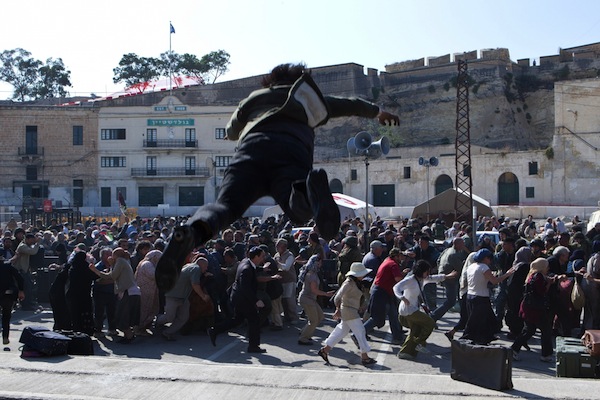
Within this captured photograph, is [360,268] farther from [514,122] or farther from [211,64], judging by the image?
[211,64]

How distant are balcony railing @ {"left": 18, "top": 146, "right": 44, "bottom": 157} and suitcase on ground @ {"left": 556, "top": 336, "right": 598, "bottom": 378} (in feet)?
176

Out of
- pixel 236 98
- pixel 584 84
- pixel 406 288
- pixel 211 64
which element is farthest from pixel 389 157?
pixel 406 288

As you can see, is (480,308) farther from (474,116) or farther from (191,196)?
(474,116)

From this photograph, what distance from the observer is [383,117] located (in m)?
4.93

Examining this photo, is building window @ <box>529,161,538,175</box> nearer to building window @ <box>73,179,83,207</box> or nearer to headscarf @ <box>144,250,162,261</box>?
building window @ <box>73,179,83,207</box>

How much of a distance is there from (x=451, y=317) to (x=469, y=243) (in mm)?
2428

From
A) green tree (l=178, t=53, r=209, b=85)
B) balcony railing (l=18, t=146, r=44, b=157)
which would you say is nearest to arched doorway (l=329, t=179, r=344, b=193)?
balcony railing (l=18, t=146, r=44, b=157)

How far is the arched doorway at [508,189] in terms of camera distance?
50.4 metres

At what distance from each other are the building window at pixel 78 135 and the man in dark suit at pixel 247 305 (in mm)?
48920

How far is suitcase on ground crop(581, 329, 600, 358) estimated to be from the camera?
8.43m

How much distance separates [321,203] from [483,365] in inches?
207

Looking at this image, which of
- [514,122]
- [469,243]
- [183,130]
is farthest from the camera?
[514,122]

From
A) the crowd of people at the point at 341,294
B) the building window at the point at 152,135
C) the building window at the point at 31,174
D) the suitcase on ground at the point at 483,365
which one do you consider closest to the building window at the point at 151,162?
the building window at the point at 152,135

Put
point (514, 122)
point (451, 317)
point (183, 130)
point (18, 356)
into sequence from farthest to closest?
point (514, 122), point (183, 130), point (451, 317), point (18, 356)
